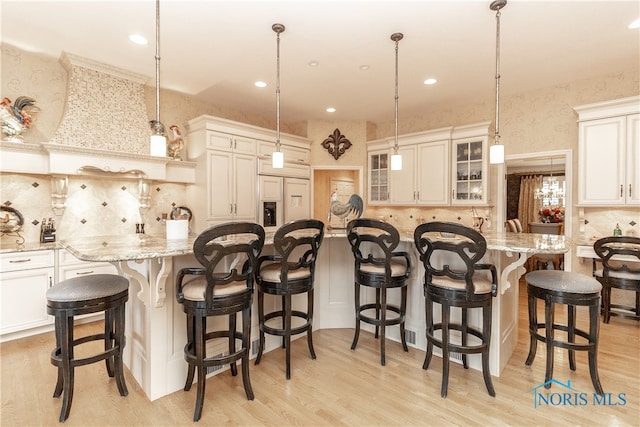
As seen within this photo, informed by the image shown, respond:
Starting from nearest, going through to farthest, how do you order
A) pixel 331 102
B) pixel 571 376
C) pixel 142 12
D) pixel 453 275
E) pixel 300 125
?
1. pixel 453 275
2. pixel 571 376
3. pixel 142 12
4. pixel 331 102
5. pixel 300 125

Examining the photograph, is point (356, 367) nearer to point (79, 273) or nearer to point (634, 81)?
point (79, 273)

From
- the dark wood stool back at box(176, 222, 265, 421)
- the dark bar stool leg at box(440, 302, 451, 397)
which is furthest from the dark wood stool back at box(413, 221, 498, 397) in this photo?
the dark wood stool back at box(176, 222, 265, 421)

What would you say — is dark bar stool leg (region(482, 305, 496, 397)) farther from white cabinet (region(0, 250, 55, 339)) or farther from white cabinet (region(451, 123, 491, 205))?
white cabinet (region(0, 250, 55, 339))

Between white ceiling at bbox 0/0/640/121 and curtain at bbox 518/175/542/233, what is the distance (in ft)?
14.4

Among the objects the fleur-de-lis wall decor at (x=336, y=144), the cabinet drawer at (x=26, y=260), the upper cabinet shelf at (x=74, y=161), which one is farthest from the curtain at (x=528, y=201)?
the cabinet drawer at (x=26, y=260)

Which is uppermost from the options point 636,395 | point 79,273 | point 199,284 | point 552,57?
point 552,57

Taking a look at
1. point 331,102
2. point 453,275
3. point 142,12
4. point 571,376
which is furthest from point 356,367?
point 331,102

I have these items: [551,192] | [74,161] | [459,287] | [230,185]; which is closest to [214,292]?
[459,287]

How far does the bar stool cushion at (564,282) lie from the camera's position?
2.06m

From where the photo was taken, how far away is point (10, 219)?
3.16 metres

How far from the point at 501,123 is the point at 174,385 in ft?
16.6

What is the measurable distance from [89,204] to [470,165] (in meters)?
5.08

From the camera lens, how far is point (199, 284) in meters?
1.94

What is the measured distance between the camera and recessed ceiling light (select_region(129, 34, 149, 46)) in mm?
2924
